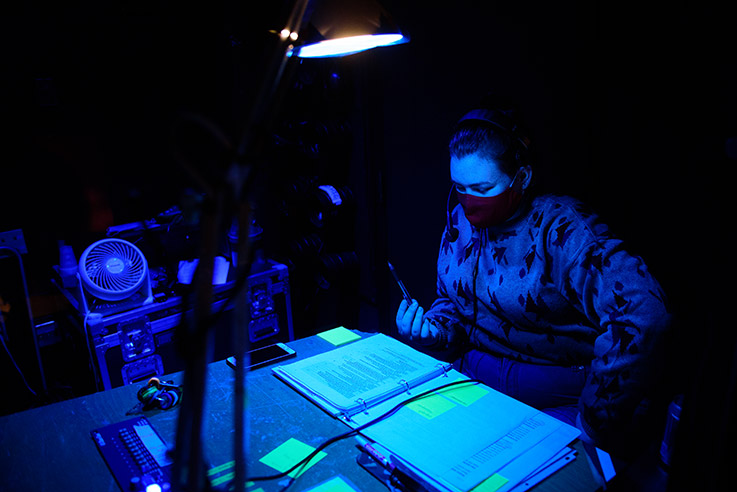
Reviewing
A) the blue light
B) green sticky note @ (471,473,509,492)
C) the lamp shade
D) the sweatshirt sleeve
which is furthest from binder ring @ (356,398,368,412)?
the blue light

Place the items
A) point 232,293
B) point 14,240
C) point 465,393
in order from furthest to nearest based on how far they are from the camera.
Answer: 1. point 14,240
2. point 465,393
3. point 232,293

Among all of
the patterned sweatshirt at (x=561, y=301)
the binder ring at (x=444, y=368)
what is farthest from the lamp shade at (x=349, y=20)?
the binder ring at (x=444, y=368)

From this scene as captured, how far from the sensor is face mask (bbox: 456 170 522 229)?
5.72 ft

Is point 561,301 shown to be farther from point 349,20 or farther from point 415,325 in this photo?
point 349,20

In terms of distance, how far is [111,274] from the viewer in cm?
248

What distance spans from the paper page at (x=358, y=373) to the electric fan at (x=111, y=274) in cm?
135

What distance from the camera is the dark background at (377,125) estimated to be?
161cm

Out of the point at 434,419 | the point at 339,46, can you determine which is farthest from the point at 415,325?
the point at 339,46

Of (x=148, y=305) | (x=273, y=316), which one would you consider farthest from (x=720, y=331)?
(x=273, y=316)

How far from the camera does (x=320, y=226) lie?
3.47m

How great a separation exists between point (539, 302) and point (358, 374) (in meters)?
0.71

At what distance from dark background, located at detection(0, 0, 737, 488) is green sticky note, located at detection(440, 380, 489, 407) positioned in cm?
79

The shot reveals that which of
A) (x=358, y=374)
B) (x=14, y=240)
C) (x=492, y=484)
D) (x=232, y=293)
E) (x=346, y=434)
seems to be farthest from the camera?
(x=14, y=240)

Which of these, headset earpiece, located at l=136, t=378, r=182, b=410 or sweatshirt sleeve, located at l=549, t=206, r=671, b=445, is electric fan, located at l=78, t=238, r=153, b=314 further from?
sweatshirt sleeve, located at l=549, t=206, r=671, b=445
